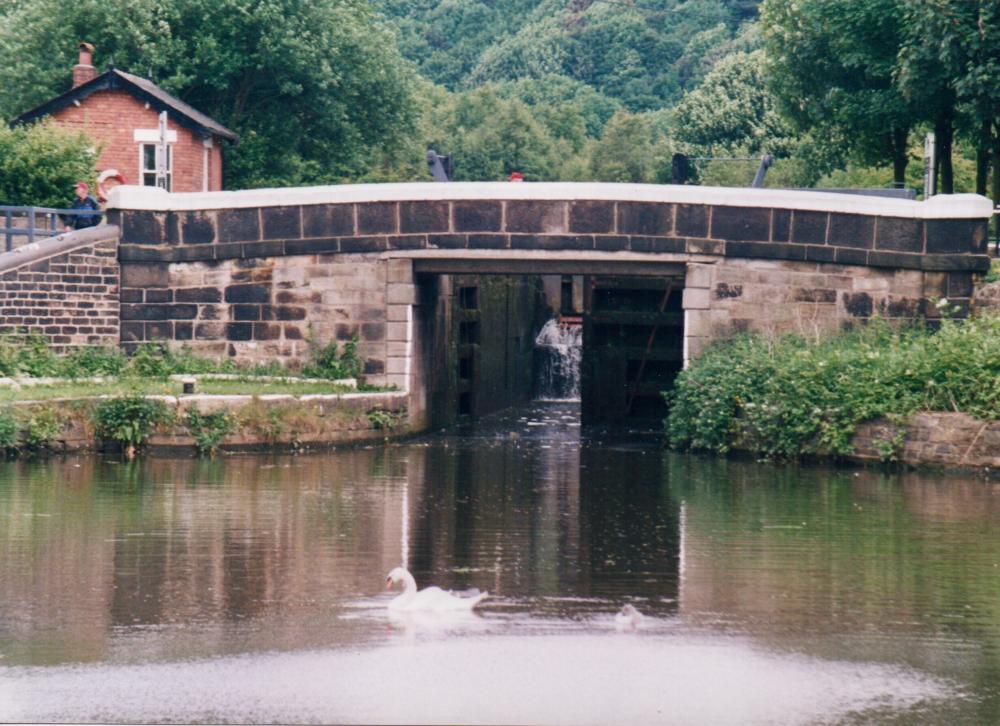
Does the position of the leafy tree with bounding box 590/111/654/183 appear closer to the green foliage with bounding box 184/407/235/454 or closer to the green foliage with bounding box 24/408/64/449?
the green foliage with bounding box 184/407/235/454

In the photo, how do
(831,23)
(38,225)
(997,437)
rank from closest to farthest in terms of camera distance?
(997,437)
(38,225)
(831,23)

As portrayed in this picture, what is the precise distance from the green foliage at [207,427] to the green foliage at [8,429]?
6.93 ft

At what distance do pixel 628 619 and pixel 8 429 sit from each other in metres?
11.1

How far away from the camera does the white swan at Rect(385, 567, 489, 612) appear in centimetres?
1155

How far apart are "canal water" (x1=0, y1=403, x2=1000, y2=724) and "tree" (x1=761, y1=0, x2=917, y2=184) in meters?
18.3

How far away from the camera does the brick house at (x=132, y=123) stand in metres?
38.2

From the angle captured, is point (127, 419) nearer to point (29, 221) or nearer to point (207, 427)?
point (207, 427)

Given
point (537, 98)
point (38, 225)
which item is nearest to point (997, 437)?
point (38, 225)

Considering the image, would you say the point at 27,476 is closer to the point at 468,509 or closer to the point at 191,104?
the point at 468,509

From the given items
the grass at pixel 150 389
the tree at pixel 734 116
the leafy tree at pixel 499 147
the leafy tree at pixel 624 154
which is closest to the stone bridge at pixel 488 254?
the grass at pixel 150 389

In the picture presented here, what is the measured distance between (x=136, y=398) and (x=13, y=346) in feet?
12.5

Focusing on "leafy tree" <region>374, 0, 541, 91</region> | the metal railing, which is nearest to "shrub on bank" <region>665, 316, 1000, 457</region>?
the metal railing

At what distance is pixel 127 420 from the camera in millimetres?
20969

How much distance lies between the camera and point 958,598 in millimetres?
12547
